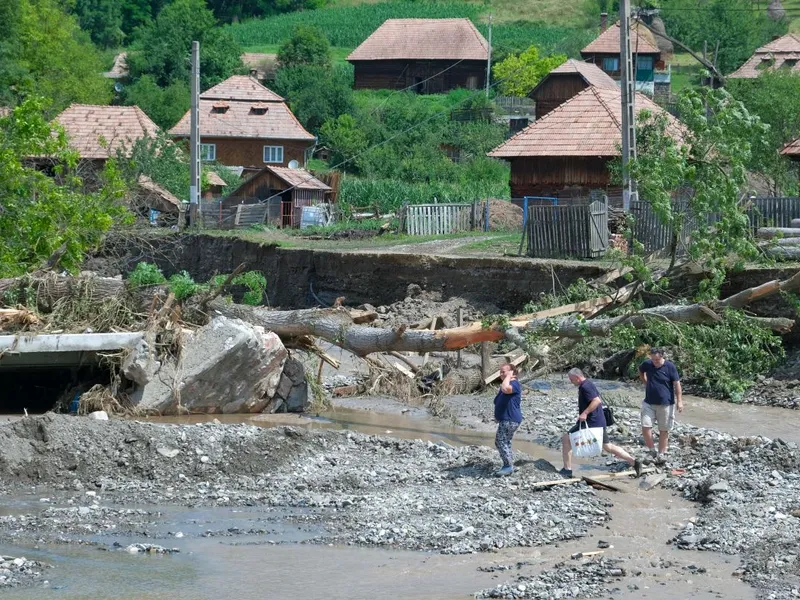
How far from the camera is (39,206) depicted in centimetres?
2327

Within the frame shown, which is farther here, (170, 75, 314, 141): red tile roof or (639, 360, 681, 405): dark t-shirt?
(170, 75, 314, 141): red tile roof

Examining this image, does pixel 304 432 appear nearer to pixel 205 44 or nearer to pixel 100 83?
pixel 100 83

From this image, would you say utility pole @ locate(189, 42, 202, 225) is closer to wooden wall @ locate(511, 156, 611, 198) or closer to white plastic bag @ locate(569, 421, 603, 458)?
wooden wall @ locate(511, 156, 611, 198)

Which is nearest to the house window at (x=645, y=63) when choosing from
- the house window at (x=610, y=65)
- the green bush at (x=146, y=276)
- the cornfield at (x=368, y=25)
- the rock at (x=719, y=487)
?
the house window at (x=610, y=65)

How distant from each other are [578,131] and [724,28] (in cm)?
4749

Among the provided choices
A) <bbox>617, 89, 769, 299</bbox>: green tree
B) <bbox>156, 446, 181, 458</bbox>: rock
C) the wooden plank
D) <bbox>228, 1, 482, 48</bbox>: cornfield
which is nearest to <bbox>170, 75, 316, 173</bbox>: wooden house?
<bbox>228, 1, 482, 48</bbox>: cornfield

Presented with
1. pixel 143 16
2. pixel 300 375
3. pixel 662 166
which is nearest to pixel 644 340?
pixel 662 166

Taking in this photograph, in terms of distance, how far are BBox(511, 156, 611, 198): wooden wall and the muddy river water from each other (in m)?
26.9

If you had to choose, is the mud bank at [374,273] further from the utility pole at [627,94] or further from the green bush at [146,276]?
the utility pole at [627,94]

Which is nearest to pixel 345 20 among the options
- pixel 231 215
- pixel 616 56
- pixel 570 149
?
pixel 616 56

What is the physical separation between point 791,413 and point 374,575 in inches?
417

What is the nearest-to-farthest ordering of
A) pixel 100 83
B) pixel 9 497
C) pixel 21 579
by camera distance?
1. pixel 21 579
2. pixel 9 497
3. pixel 100 83

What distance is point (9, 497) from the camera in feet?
44.1

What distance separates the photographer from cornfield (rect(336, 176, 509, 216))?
157 feet
